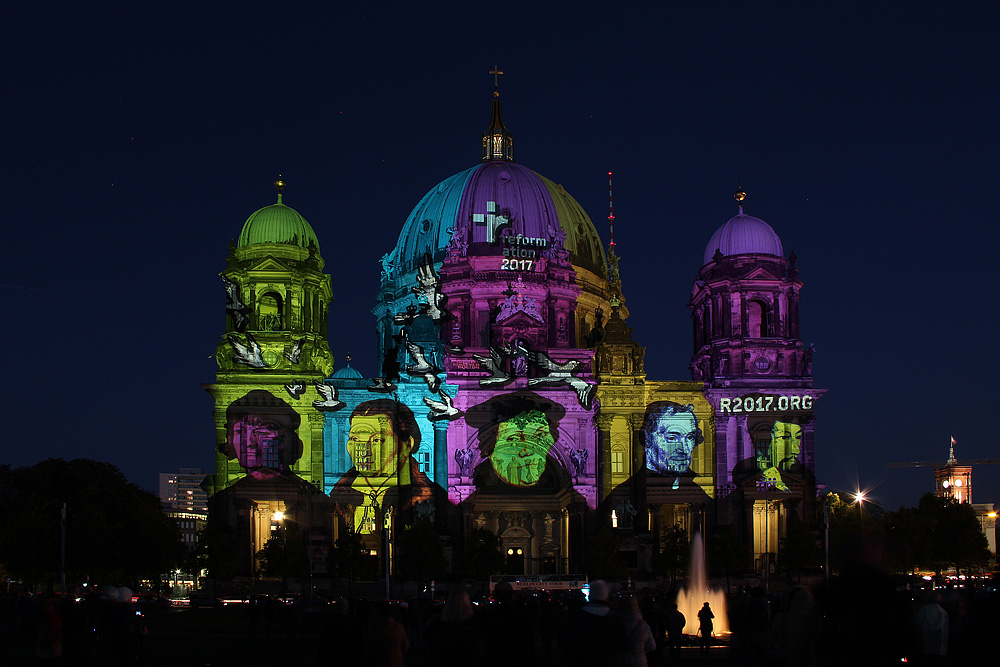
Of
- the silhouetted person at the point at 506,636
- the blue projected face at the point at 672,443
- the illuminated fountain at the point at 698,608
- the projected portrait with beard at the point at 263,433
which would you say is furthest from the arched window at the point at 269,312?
the silhouetted person at the point at 506,636

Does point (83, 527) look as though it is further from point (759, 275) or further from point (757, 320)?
→ point (759, 275)

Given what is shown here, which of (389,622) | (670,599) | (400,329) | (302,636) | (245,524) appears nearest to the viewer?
(389,622)

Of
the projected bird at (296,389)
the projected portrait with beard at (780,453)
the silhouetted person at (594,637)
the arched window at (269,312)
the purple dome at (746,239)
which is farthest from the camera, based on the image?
the purple dome at (746,239)

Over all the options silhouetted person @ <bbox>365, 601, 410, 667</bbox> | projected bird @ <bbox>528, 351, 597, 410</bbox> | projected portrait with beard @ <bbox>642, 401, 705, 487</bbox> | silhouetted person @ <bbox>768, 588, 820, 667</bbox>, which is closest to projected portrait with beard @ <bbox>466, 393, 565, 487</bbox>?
projected bird @ <bbox>528, 351, 597, 410</bbox>

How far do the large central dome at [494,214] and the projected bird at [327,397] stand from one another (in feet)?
64.2

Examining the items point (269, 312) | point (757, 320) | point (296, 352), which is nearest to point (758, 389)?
point (757, 320)

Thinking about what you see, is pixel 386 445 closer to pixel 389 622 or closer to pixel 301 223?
pixel 301 223

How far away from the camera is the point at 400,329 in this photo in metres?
108

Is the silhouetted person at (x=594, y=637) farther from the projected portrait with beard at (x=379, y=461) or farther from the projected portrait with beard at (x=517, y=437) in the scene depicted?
the projected portrait with beard at (x=517, y=437)

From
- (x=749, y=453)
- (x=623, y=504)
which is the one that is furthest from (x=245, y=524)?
(x=749, y=453)

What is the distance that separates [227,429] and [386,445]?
38.7 feet

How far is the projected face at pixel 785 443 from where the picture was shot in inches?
3703

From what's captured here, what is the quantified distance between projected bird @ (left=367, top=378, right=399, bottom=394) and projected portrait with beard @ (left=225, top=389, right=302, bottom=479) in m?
5.96

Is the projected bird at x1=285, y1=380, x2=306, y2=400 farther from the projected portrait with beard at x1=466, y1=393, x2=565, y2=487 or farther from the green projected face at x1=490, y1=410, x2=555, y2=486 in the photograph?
the green projected face at x1=490, y1=410, x2=555, y2=486
